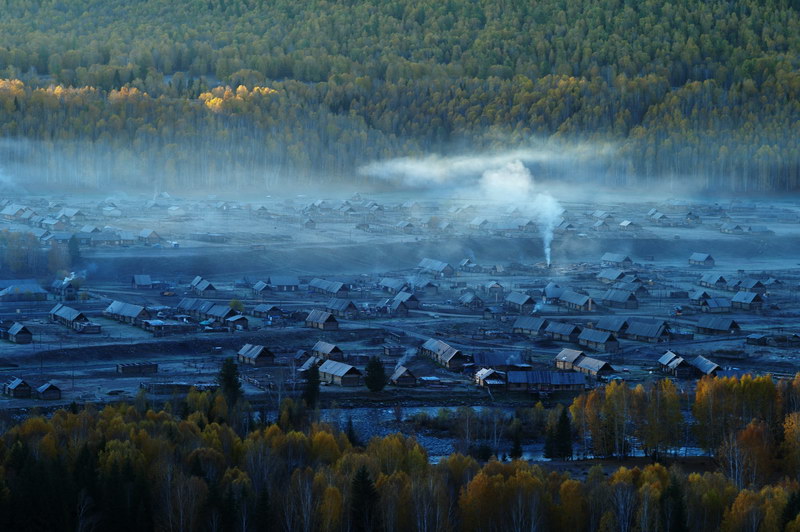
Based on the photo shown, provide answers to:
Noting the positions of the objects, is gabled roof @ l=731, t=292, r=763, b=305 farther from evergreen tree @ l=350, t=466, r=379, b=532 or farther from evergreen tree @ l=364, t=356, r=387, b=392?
evergreen tree @ l=350, t=466, r=379, b=532

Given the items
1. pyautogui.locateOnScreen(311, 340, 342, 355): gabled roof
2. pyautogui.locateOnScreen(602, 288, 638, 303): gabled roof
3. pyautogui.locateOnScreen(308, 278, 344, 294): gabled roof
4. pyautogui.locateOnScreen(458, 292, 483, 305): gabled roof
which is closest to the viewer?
pyautogui.locateOnScreen(311, 340, 342, 355): gabled roof

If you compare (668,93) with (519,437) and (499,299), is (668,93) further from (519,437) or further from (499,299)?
(519,437)

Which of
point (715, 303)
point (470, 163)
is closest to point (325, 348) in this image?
point (715, 303)

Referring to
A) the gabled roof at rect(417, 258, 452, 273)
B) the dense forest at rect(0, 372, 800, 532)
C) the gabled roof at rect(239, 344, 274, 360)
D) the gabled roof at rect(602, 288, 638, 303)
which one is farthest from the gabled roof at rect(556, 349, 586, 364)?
the gabled roof at rect(417, 258, 452, 273)

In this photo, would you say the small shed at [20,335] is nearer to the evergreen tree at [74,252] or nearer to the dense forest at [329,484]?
the dense forest at [329,484]

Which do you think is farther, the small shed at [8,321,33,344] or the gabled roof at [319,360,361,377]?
the small shed at [8,321,33,344]

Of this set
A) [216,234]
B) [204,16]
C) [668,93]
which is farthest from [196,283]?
[204,16]

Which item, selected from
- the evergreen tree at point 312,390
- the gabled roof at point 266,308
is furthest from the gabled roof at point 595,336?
the evergreen tree at point 312,390
